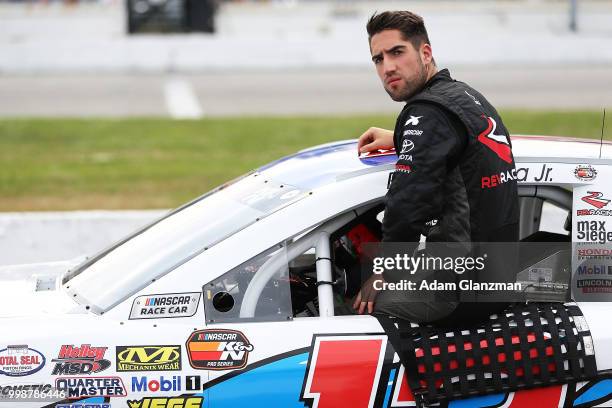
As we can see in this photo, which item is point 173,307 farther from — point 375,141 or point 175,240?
point 375,141

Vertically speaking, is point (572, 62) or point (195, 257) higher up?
point (195, 257)

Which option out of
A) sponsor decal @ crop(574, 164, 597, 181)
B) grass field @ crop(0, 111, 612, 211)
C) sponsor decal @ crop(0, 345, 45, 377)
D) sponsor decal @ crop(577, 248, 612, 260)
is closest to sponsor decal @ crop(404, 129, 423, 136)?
sponsor decal @ crop(574, 164, 597, 181)

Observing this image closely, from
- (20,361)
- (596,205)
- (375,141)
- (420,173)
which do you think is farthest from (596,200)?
(20,361)

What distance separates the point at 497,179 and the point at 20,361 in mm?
1700

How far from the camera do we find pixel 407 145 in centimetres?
342

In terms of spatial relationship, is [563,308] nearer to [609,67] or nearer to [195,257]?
[195,257]

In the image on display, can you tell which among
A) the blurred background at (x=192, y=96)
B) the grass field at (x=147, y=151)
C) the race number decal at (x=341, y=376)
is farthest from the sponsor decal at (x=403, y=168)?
the grass field at (x=147, y=151)

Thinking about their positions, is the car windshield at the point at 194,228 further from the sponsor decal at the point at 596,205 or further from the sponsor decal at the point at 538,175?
the sponsor decal at the point at 596,205

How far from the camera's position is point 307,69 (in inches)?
859

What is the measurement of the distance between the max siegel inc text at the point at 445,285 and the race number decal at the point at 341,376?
0.28 meters

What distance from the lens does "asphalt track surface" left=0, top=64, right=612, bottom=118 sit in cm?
1670

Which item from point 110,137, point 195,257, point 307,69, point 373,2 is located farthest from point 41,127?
point 373,2

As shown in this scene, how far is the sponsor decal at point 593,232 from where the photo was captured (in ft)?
12.0

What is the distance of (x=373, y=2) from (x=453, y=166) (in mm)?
36551
